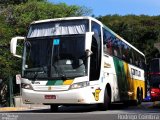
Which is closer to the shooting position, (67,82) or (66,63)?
(67,82)

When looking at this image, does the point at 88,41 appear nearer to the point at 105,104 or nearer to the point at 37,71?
the point at 37,71

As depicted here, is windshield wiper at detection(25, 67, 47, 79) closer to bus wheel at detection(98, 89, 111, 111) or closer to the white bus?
the white bus

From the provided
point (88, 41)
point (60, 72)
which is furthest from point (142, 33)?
point (60, 72)

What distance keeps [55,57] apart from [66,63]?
527mm

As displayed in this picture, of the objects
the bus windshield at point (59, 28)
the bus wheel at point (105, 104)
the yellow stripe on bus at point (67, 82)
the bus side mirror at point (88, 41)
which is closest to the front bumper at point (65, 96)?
the yellow stripe on bus at point (67, 82)

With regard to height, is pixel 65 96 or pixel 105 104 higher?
pixel 65 96

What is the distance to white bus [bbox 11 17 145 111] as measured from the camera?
59.7ft

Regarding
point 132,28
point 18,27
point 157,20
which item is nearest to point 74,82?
point 18,27

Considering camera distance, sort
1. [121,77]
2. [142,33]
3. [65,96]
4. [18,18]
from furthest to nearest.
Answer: [142,33] < [18,18] < [121,77] < [65,96]

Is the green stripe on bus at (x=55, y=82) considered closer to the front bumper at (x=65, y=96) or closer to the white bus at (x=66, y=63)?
the white bus at (x=66, y=63)

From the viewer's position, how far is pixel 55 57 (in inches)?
732

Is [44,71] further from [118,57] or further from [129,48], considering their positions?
[129,48]

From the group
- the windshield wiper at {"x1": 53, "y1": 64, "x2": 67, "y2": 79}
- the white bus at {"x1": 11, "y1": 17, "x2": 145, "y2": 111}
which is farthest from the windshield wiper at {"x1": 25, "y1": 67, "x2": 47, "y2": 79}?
the windshield wiper at {"x1": 53, "y1": 64, "x2": 67, "y2": 79}

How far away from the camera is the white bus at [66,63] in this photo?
18188 mm
